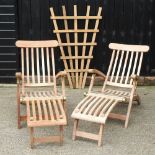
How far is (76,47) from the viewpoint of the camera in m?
6.81

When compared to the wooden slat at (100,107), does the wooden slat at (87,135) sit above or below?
below

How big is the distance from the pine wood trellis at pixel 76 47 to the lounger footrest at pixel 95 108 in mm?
1565

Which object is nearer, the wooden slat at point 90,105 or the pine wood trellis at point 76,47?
the wooden slat at point 90,105

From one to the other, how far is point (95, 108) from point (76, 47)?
2154mm

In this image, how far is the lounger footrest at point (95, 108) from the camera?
15.1 feet

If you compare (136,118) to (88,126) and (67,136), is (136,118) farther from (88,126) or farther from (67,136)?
(67,136)

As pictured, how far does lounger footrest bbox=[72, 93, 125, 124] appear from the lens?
462cm

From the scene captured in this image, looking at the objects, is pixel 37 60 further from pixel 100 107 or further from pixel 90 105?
pixel 100 107

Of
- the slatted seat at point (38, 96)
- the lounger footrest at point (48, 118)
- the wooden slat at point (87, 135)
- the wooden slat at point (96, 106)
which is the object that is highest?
the slatted seat at point (38, 96)

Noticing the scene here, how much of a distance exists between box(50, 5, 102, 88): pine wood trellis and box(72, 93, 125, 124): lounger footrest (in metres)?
1.57

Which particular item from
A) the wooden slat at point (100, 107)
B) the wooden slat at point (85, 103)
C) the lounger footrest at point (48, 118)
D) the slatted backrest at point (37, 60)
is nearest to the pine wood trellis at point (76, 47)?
the slatted backrest at point (37, 60)

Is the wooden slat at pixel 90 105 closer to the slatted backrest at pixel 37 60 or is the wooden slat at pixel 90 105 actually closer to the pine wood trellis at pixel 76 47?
the slatted backrest at pixel 37 60

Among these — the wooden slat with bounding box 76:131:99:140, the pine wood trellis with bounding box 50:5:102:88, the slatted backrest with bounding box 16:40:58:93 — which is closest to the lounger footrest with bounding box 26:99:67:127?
the wooden slat with bounding box 76:131:99:140

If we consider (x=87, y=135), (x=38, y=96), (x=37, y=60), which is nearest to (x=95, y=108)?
(x=87, y=135)
